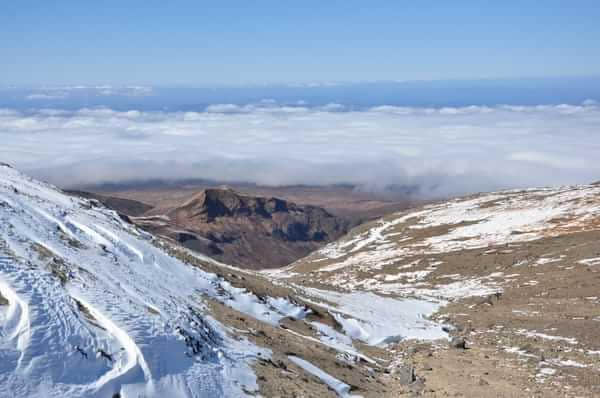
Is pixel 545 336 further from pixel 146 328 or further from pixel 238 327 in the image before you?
pixel 146 328

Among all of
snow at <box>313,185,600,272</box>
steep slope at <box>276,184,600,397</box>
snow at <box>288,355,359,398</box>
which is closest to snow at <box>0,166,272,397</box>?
snow at <box>288,355,359,398</box>

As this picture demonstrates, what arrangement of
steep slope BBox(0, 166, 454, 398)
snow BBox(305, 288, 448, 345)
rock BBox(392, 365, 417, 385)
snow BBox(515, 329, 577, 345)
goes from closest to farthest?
steep slope BBox(0, 166, 454, 398), rock BBox(392, 365, 417, 385), snow BBox(515, 329, 577, 345), snow BBox(305, 288, 448, 345)

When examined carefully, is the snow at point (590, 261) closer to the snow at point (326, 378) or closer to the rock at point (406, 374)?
the rock at point (406, 374)

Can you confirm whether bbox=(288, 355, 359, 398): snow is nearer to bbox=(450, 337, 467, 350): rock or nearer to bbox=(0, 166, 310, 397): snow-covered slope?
bbox=(0, 166, 310, 397): snow-covered slope

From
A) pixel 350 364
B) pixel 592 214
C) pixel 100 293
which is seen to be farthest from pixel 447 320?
pixel 592 214

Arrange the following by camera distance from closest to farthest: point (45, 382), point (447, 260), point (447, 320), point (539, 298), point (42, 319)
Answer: point (45, 382) < point (42, 319) < point (447, 320) < point (539, 298) < point (447, 260)

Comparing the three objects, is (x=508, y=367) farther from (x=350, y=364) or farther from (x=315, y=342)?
(x=315, y=342)
